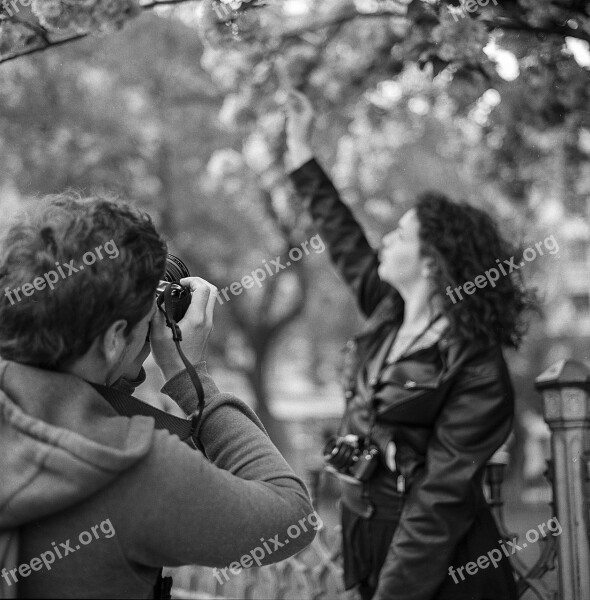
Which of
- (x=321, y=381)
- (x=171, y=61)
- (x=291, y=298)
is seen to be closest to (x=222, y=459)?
(x=171, y=61)

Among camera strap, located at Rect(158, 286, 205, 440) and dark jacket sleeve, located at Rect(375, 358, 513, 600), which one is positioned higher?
camera strap, located at Rect(158, 286, 205, 440)

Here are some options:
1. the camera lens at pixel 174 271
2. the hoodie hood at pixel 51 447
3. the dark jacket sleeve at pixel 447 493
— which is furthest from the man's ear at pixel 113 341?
the dark jacket sleeve at pixel 447 493

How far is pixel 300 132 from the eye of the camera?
3359 millimetres

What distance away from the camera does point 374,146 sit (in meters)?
11.7

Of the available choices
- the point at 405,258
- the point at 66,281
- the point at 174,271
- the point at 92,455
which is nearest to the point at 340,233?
the point at 405,258

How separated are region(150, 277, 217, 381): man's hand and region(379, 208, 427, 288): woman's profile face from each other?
1.48 m

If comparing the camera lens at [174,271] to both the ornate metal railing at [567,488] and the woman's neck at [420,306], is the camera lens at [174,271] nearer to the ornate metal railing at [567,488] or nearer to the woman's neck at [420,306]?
the woman's neck at [420,306]

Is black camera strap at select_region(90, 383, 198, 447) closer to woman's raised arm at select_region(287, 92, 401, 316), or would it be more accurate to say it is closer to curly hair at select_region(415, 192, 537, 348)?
curly hair at select_region(415, 192, 537, 348)

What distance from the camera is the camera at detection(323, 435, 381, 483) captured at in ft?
8.77

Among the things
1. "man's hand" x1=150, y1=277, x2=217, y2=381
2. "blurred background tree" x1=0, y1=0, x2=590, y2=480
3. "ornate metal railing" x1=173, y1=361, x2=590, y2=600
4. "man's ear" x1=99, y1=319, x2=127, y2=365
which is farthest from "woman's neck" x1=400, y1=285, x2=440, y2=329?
"man's ear" x1=99, y1=319, x2=127, y2=365

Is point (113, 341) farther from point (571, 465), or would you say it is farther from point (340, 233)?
point (340, 233)

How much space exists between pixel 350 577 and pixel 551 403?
0.92 m

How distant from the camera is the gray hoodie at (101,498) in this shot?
48.3 inches

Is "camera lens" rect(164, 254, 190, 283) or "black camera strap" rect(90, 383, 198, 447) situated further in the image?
"camera lens" rect(164, 254, 190, 283)
